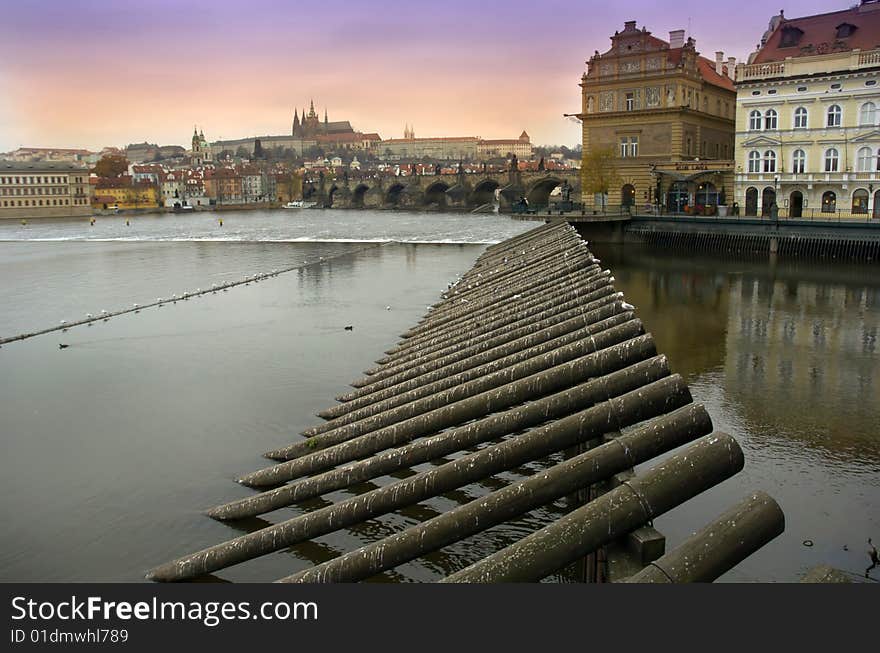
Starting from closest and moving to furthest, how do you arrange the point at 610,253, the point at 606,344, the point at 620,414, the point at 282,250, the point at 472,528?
the point at 472,528, the point at 620,414, the point at 606,344, the point at 610,253, the point at 282,250

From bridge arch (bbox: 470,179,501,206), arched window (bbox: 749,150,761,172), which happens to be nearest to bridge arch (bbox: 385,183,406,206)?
bridge arch (bbox: 470,179,501,206)

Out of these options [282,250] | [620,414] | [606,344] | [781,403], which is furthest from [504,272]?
[282,250]

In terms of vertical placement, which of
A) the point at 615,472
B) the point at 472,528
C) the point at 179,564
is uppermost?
the point at 615,472

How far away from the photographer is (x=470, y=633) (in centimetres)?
450

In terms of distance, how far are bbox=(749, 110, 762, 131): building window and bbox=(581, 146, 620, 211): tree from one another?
45.9 ft

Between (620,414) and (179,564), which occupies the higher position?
(620,414)

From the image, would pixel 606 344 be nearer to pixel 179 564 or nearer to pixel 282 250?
pixel 179 564

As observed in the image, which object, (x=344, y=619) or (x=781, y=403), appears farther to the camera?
(x=781, y=403)

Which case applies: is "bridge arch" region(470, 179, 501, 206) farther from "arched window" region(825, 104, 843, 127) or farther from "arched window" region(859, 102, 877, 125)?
"arched window" region(859, 102, 877, 125)

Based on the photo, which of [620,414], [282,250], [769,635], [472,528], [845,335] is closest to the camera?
[769,635]

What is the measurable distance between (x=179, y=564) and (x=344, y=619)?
4475 millimetres

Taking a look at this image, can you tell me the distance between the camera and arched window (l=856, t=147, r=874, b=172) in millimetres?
44219

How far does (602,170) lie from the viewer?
6194cm

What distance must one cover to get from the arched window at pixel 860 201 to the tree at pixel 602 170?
19857 millimetres
